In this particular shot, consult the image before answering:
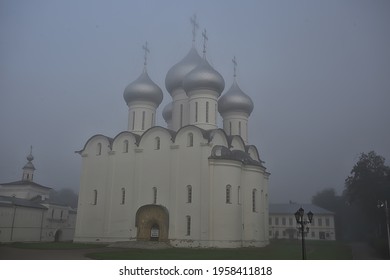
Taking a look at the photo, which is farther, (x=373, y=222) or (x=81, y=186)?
(x=81, y=186)

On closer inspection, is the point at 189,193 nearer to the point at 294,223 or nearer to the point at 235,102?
the point at 294,223

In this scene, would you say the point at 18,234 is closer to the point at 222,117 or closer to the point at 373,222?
the point at 222,117

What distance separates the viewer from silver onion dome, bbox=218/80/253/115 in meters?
20.2

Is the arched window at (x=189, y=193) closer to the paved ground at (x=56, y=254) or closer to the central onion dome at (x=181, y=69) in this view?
the paved ground at (x=56, y=254)

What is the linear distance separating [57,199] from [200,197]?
12.8 m

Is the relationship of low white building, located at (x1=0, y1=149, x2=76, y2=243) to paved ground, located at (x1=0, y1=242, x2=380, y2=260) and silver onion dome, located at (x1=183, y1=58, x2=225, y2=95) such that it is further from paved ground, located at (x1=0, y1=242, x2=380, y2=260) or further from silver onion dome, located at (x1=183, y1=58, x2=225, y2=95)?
silver onion dome, located at (x1=183, y1=58, x2=225, y2=95)

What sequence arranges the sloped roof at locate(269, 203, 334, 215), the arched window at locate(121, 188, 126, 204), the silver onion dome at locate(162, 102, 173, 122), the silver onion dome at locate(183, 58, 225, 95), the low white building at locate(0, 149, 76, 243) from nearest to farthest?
the sloped roof at locate(269, 203, 334, 215) → the arched window at locate(121, 188, 126, 204) → the silver onion dome at locate(183, 58, 225, 95) → the low white building at locate(0, 149, 76, 243) → the silver onion dome at locate(162, 102, 173, 122)

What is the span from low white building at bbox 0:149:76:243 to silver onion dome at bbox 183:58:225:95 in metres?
9.01

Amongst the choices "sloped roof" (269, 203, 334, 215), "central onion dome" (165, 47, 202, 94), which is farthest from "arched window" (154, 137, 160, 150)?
"sloped roof" (269, 203, 334, 215)

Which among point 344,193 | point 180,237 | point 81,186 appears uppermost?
point 81,186
